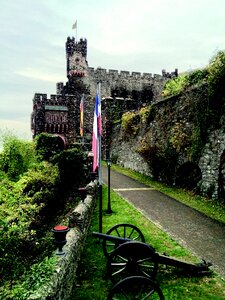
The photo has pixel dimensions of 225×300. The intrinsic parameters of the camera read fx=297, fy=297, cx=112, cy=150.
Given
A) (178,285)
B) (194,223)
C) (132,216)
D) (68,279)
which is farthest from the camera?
(132,216)

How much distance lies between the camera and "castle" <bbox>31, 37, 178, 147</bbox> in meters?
34.7

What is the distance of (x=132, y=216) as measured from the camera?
9.50m

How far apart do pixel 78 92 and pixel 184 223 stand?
31067 millimetres

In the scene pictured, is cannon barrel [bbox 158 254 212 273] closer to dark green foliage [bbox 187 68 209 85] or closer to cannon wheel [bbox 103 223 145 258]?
cannon wheel [bbox 103 223 145 258]

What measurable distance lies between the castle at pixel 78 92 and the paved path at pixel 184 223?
19869mm

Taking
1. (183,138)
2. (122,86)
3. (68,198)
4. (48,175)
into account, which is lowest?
(68,198)

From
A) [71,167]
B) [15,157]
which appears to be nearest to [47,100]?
[15,157]

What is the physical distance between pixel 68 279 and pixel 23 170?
1687 centimetres

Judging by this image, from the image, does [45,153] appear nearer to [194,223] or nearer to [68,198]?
[68,198]

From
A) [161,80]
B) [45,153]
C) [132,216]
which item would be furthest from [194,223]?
[161,80]

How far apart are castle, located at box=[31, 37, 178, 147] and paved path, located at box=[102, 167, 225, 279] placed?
19.9 metres

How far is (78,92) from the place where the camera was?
124 feet

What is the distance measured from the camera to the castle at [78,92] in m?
34.7

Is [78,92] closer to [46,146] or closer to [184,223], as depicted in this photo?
[46,146]
